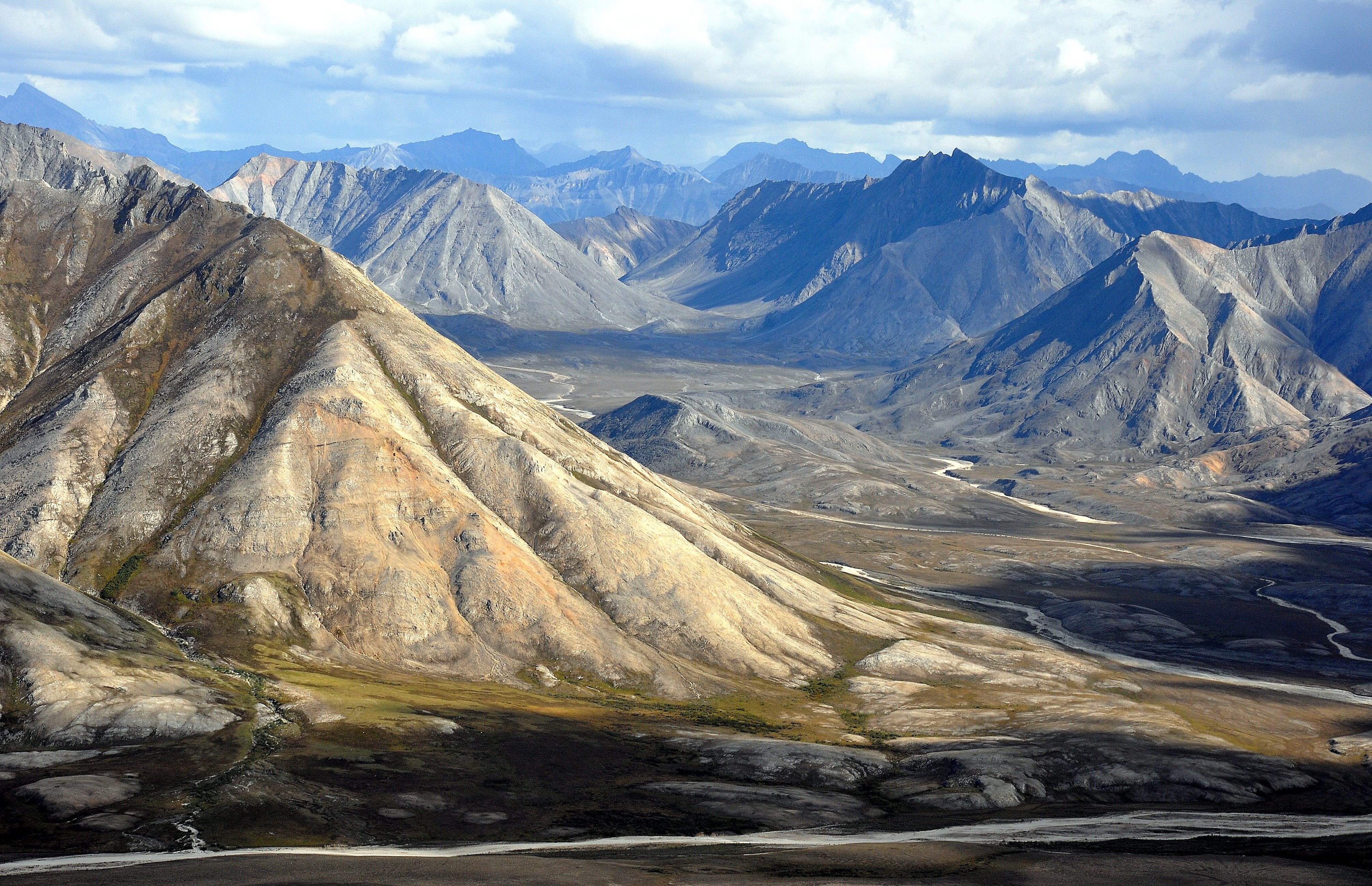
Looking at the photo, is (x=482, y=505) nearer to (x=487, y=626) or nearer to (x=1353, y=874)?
(x=487, y=626)

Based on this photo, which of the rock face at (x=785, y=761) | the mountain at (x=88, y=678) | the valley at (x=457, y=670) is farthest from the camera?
the rock face at (x=785, y=761)

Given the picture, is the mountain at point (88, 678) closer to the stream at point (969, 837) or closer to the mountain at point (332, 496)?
the mountain at point (332, 496)

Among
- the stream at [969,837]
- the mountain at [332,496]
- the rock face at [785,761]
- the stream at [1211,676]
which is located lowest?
the stream at [1211,676]

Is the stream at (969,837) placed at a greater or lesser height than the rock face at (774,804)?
greater

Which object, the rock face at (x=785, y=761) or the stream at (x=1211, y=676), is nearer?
the rock face at (x=785, y=761)

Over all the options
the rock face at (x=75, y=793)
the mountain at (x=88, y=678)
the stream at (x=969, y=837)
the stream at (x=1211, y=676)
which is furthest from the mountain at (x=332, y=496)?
the stream at (x=969, y=837)

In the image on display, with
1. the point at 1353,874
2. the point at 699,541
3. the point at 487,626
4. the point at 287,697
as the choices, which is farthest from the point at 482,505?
the point at 1353,874

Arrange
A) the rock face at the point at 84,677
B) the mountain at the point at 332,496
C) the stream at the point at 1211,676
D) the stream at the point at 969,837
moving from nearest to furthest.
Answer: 1. the stream at the point at 969,837
2. the rock face at the point at 84,677
3. the mountain at the point at 332,496
4. the stream at the point at 1211,676

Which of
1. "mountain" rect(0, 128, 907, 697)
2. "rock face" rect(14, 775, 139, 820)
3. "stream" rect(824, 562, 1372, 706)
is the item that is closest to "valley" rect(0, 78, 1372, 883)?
"rock face" rect(14, 775, 139, 820)
